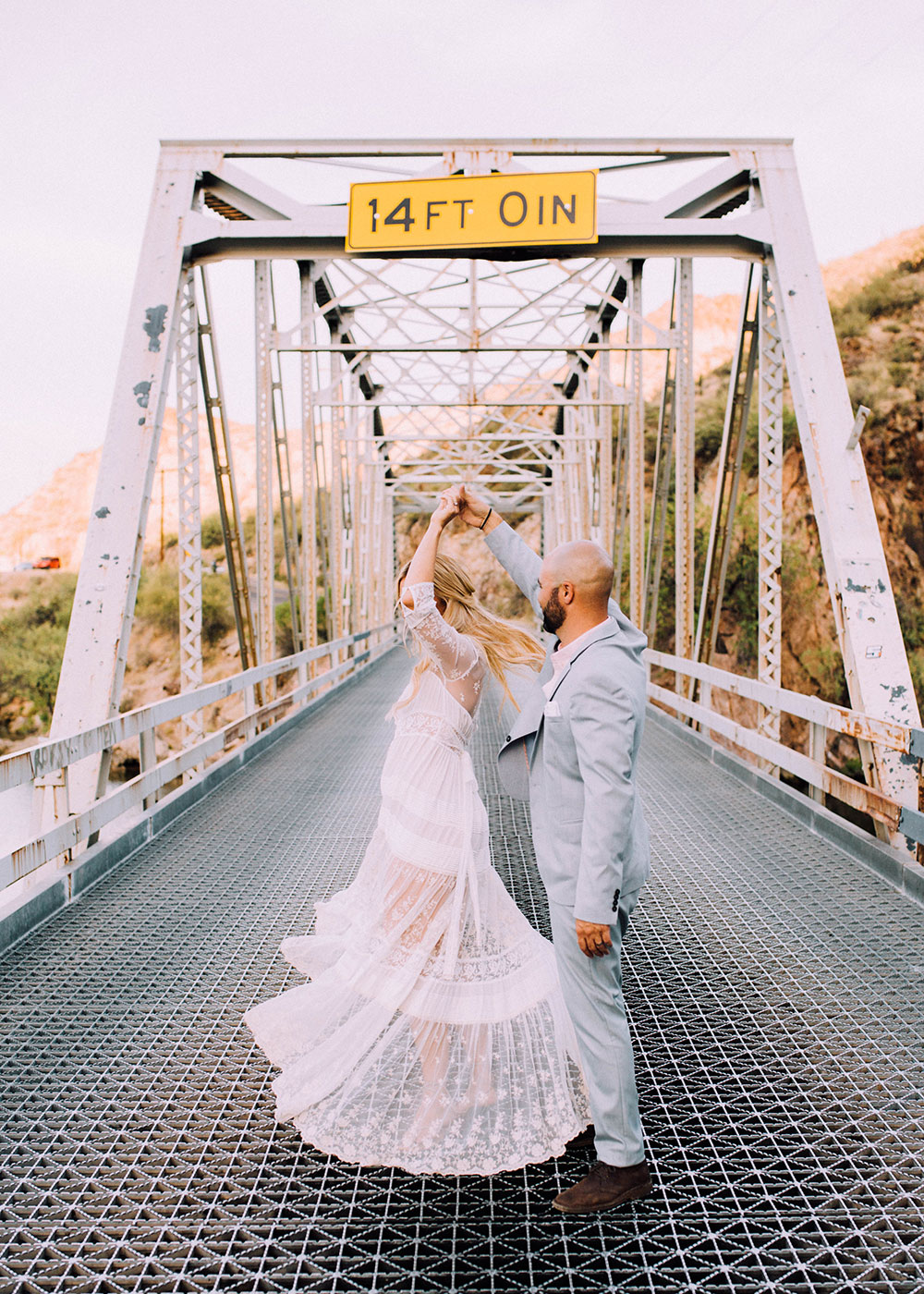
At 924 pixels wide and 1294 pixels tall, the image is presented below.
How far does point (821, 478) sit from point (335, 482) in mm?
10963

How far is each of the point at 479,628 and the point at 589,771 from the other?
2.91 ft

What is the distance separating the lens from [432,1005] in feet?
8.20

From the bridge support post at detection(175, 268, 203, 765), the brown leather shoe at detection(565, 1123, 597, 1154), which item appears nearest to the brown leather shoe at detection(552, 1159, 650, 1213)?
the brown leather shoe at detection(565, 1123, 597, 1154)

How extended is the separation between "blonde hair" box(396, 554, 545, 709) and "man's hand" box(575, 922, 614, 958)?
847 mm

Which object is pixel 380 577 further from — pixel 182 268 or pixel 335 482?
pixel 182 268

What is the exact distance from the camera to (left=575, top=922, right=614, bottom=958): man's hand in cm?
207

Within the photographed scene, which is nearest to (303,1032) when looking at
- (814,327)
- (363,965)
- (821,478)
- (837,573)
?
(363,965)

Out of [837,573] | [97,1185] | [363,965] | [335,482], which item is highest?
[335,482]

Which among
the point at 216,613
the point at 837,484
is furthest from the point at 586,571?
the point at 216,613

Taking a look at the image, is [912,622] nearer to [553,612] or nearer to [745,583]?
[745,583]

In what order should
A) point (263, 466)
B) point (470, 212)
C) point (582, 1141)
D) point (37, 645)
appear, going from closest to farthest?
point (582, 1141) → point (470, 212) → point (263, 466) → point (37, 645)

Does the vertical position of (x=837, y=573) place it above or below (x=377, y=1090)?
above

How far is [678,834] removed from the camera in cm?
543

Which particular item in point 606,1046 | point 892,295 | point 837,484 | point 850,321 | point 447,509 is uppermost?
point 892,295
